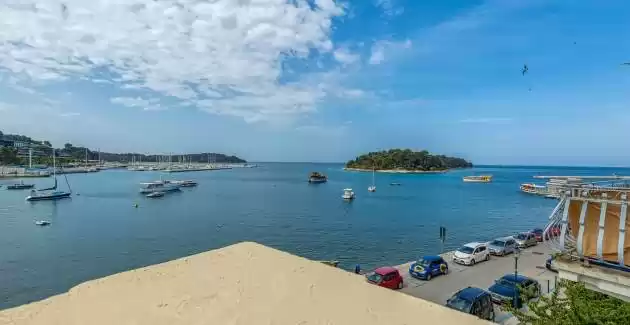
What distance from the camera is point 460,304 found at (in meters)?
11.5

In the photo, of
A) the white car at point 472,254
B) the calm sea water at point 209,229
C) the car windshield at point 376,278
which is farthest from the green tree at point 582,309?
the calm sea water at point 209,229

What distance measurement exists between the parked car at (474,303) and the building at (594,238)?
23.4 feet

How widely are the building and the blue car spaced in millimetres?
12273

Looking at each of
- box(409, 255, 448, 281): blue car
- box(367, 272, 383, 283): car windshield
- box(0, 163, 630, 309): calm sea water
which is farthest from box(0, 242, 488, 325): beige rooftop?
box(0, 163, 630, 309): calm sea water

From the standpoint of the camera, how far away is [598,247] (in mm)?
4496

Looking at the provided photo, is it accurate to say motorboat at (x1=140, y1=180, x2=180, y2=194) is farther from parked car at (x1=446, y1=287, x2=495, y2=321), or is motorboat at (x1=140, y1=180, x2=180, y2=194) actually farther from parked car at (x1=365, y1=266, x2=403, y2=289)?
parked car at (x1=446, y1=287, x2=495, y2=321)

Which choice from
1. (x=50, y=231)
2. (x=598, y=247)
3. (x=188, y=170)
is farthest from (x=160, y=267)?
(x=188, y=170)

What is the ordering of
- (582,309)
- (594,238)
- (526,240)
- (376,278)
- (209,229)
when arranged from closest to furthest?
(594,238) → (582,309) → (376,278) → (526,240) → (209,229)

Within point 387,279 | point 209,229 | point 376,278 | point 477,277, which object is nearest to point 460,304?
point 387,279

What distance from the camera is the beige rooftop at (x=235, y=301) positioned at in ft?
14.0

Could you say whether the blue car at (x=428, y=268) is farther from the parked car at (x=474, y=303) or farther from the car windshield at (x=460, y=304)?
the car windshield at (x=460, y=304)

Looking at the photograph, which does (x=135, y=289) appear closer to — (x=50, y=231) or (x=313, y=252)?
(x=313, y=252)

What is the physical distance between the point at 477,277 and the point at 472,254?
2.36 metres

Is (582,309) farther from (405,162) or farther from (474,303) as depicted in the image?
(405,162)
